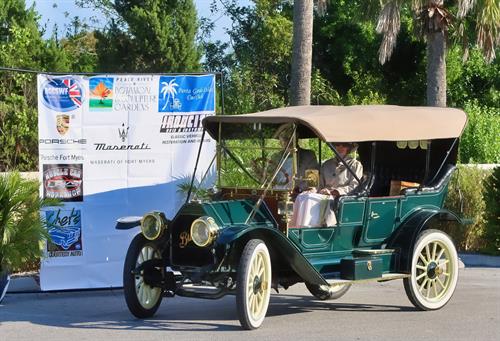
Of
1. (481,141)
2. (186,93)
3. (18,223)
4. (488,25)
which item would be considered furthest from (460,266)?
(481,141)

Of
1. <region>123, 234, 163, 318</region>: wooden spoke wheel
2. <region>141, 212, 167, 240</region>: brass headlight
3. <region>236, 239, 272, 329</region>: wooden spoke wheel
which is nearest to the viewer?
<region>236, 239, 272, 329</region>: wooden spoke wheel

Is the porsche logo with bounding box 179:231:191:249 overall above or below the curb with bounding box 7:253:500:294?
above

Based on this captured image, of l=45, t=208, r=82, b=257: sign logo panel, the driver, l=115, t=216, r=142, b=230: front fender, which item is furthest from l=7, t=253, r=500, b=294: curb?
the driver

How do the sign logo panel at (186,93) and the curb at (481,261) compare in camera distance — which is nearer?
the sign logo panel at (186,93)

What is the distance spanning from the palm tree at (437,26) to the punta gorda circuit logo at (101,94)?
8.26 meters

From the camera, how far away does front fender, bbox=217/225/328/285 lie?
877 cm

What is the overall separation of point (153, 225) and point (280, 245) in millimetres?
1264

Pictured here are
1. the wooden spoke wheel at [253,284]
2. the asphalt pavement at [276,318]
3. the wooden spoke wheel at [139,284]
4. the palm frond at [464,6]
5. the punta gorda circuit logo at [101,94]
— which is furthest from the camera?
the palm frond at [464,6]

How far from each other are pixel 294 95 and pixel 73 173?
6.26 meters

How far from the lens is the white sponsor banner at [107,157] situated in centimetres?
1148

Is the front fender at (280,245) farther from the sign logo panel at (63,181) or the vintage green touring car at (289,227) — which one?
the sign logo panel at (63,181)

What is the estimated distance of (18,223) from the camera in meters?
10.6

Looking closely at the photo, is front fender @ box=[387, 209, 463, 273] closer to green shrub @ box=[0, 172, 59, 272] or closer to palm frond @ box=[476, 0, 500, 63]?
green shrub @ box=[0, 172, 59, 272]

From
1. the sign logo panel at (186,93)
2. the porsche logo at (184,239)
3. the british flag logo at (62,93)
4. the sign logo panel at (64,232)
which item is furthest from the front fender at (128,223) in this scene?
the sign logo panel at (186,93)
